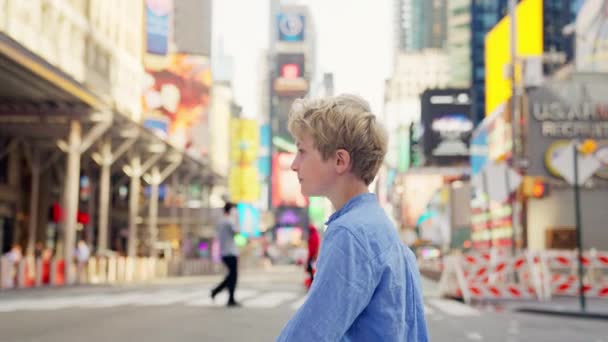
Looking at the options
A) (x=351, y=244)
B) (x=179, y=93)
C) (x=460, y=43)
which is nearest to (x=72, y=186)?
(x=351, y=244)

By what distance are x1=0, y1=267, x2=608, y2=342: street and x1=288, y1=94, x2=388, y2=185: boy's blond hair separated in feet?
25.7

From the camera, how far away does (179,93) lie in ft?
260

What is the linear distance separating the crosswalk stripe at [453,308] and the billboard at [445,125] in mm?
105986

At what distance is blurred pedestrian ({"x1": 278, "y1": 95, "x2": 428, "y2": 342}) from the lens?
80.5 inches

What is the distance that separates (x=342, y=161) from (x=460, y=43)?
488ft

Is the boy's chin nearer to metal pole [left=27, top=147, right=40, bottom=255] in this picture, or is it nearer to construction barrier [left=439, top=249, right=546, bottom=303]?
construction barrier [left=439, top=249, right=546, bottom=303]

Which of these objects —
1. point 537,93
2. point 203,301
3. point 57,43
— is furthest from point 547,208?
point 203,301

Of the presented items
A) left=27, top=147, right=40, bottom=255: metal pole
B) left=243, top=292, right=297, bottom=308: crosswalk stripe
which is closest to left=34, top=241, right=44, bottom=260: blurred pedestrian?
left=27, top=147, right=40, bottom=255: metal pole

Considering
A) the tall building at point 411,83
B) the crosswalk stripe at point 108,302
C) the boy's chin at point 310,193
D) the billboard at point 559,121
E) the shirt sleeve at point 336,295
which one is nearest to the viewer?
the shirt sleeve at point 336,295

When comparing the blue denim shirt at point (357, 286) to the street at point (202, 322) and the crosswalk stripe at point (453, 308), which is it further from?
the crosswalk stripe at point (453, 308)

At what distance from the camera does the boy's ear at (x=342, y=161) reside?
7.54ft

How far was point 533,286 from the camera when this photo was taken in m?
20.7

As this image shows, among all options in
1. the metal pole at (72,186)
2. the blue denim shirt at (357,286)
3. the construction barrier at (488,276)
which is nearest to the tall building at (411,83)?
the metal pole at (72,186)

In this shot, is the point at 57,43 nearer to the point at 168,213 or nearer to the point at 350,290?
the point at 168,213
